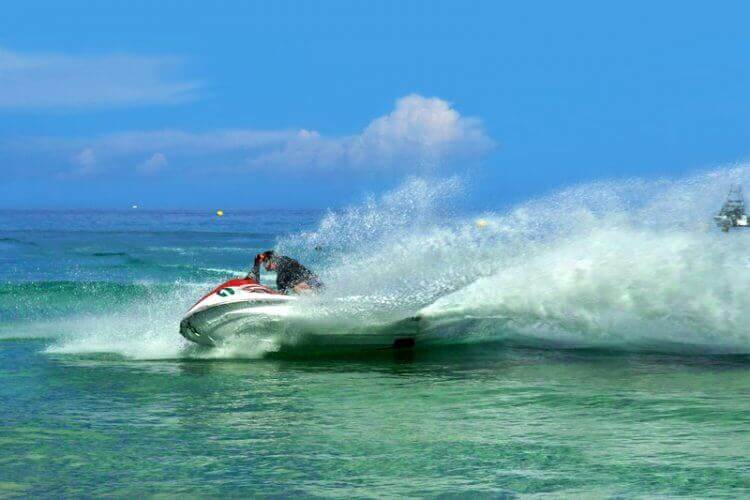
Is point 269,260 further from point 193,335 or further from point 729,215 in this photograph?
point 729,215

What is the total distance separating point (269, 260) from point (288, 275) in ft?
1.35

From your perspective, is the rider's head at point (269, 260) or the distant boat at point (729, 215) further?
the distant boat at point (729, 215)

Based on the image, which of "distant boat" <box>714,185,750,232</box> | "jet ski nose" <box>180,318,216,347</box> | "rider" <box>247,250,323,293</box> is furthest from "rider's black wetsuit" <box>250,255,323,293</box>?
"distant boat" <box>714,185,750,232</box>

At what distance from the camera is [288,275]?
50.3 ft

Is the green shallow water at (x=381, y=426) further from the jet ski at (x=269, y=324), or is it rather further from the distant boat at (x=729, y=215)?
the distant boat at (x=729, y=215)

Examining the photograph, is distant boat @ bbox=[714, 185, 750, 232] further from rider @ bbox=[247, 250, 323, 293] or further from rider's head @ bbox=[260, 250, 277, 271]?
rider's head @ bbox=[260, 250, 277, 271]

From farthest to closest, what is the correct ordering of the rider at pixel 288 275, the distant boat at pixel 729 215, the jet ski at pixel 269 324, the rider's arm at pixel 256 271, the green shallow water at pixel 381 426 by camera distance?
the distant boat at pixel 729 215 → the rider at pixel 288 275 → the rider's arm at pixel 256 271 → the jet ski at pixel 269 324 → the green shallow water at pixel 381 426

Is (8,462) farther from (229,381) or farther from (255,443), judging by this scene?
(229,381)

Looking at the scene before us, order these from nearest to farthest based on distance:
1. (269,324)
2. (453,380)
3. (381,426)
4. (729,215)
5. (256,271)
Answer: (381,426) → (453,380) → (269,324) → (256,271) → (729,215)

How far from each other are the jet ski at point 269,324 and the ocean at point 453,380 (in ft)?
0.58

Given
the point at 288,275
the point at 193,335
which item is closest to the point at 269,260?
the point at 288,275

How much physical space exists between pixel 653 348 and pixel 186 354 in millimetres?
7221

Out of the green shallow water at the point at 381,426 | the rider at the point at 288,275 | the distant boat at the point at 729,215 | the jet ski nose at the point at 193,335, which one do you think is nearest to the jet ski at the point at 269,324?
the jet ski nose at the point at 193,335

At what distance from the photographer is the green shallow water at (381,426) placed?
8.08 meters
